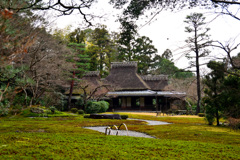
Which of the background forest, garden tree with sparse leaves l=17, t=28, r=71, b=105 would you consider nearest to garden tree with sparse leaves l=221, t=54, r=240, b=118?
the background forest

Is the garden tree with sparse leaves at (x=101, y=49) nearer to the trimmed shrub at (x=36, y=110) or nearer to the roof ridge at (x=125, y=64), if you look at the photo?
the roof ridge at (x=125, y=64)

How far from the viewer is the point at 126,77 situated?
1300 inches

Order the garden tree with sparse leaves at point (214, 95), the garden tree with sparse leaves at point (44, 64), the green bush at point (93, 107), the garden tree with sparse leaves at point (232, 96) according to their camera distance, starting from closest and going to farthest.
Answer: the garden tree with sparse leaves at point (232, 96)
the garden tree with sparse leaves at point (214, 95)
the garden tree with sparse leaves at point (44, 64)
the green bush at point (93, 107)

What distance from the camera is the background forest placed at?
20.5 feet

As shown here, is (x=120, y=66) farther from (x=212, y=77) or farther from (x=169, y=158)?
(x=169, y=158)

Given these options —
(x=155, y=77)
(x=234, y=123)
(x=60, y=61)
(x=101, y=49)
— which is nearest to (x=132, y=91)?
(x=155, y=77)

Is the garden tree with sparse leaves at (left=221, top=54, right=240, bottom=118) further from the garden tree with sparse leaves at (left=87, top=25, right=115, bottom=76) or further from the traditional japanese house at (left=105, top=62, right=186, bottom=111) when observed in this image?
the garden tree with sparse leaves at (left=87, top=25, right=115, bottom=76)

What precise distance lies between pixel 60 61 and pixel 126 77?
50.3 ft

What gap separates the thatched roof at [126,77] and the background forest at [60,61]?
368 cm

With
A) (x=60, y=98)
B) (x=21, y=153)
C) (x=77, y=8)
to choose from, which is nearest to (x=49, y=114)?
(x=60, y=98)

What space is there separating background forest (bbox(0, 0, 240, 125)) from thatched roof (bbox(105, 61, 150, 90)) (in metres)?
3.68

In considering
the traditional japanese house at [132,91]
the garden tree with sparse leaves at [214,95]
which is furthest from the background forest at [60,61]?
the traditional japanese house at [132,91]

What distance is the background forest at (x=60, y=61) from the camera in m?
6.25

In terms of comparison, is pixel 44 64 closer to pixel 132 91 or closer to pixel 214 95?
pixel 214 95
